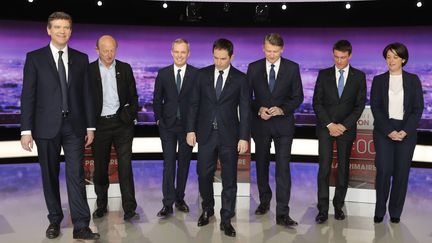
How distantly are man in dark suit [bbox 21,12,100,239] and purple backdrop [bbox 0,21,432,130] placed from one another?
592cm

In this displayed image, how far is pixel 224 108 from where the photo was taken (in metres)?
4.15

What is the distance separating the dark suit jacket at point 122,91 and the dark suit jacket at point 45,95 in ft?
1.95

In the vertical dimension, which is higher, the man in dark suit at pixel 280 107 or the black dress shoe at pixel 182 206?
the man in dark suit at pixel 280 107

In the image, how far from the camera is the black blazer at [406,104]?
453 cm

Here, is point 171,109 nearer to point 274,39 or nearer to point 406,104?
point 274,39

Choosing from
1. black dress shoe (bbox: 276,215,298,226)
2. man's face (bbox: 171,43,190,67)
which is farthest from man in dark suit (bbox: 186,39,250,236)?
black dress shoe (bbox: 276,215,298,226)

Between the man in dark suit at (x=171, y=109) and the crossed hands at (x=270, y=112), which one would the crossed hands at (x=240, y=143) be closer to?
the crossed hands at (x=270, y=112)

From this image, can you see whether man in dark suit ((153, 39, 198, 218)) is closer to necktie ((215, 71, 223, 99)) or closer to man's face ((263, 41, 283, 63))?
necktie ((215, 71, 223, 99))

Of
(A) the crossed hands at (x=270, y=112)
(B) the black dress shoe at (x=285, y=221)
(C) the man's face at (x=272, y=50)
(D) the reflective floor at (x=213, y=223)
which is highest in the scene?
(C) the man's face at (x=272, y=50)

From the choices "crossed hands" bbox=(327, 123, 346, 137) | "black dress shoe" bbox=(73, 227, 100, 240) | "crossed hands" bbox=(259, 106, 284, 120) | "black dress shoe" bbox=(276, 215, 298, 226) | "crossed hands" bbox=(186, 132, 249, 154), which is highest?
"crossed hands" bbox=(259, 106, 284, 120)

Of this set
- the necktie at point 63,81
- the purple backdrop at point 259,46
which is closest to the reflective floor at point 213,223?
the necktie at point 63,81

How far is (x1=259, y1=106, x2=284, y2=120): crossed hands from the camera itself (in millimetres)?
4379

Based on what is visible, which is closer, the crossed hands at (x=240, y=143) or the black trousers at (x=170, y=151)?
the crossed hands at (x=240, y=143)

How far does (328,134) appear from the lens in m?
4.68
